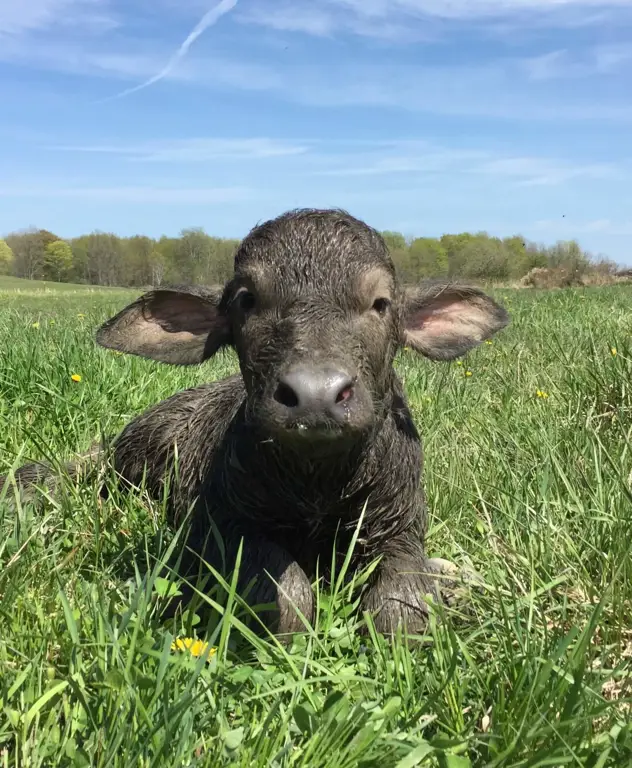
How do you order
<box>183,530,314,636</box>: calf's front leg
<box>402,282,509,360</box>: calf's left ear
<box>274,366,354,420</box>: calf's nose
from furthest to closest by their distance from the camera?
<box>402,282,509,360</box>: calf's left ear, <box>183,530,314,636</box>: calf's front leg, <box>274,366,354,420</box>: calf's nose

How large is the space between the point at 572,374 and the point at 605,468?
6.32 feet

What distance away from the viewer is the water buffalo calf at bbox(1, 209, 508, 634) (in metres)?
2.40

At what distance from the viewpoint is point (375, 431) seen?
2998 mm

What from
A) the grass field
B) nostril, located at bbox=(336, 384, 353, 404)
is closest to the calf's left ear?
the grass field

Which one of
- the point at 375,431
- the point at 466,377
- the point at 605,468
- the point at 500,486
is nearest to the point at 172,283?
the point at 375,431

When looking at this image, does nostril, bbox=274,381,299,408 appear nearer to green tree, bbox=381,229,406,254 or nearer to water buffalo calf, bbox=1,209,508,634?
water buffalo calf, bbox=1,209,508,634

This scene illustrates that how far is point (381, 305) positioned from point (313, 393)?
2.96 ft

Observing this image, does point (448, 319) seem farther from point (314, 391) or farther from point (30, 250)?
point (30, 250)

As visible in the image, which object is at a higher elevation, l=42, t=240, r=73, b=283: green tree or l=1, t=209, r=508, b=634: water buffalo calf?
l=42, t=240, r=73, b=283: green tree

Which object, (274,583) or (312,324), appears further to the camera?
(274,583)

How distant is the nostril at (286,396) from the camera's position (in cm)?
223

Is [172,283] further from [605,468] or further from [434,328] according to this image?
[605,468]

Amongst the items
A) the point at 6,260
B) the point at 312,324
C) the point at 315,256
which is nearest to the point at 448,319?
the point at 315,256

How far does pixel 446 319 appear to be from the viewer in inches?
139
